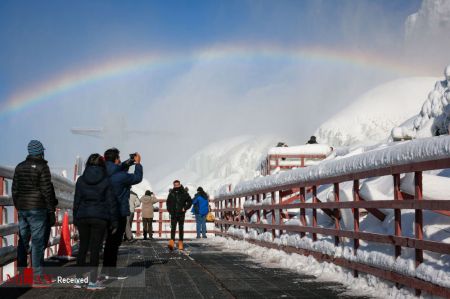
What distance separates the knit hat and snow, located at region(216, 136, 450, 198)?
3.81 meters

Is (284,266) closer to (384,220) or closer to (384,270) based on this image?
(384,220)

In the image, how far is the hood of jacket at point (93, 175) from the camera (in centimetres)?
838

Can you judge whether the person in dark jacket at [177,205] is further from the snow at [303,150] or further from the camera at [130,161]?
the snow at [303,150]

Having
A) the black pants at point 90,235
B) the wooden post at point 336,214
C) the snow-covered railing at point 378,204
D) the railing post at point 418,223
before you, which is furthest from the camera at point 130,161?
the railing post at point 418,223

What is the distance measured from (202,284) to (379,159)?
2.83 m

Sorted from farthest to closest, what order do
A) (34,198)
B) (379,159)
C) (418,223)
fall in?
1. (34,198)
2. (379,159)
3. (418,223)

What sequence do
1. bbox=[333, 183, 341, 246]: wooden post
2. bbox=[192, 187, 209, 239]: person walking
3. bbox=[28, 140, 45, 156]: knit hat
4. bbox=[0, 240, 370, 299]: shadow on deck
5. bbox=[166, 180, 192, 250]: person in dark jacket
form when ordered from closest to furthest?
bbox=[0, 240, 370, 299]: shadow on deck < bbox=[28, 140, 45, 156]: knit hat < bbox=[333, 183, 341, 246]: wooden post < bbox=[166, 180, 192, 250]: person in dark jacket < bbox=[192, 187, 209, 239]: person walking

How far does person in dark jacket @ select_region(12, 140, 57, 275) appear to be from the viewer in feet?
28.1

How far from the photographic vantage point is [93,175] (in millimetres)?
Answer: 8398

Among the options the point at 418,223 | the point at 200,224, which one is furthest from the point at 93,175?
the point at 200,224

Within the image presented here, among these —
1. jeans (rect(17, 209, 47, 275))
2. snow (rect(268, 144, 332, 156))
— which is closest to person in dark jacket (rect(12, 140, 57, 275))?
jeans (rect(17, 209, 47, 275))

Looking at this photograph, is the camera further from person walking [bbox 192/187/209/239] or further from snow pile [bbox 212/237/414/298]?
person walking [bbox 192/187/209/239]

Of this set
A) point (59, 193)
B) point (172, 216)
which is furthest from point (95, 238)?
point (172, 216)

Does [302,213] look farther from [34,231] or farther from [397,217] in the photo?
[34,231]
